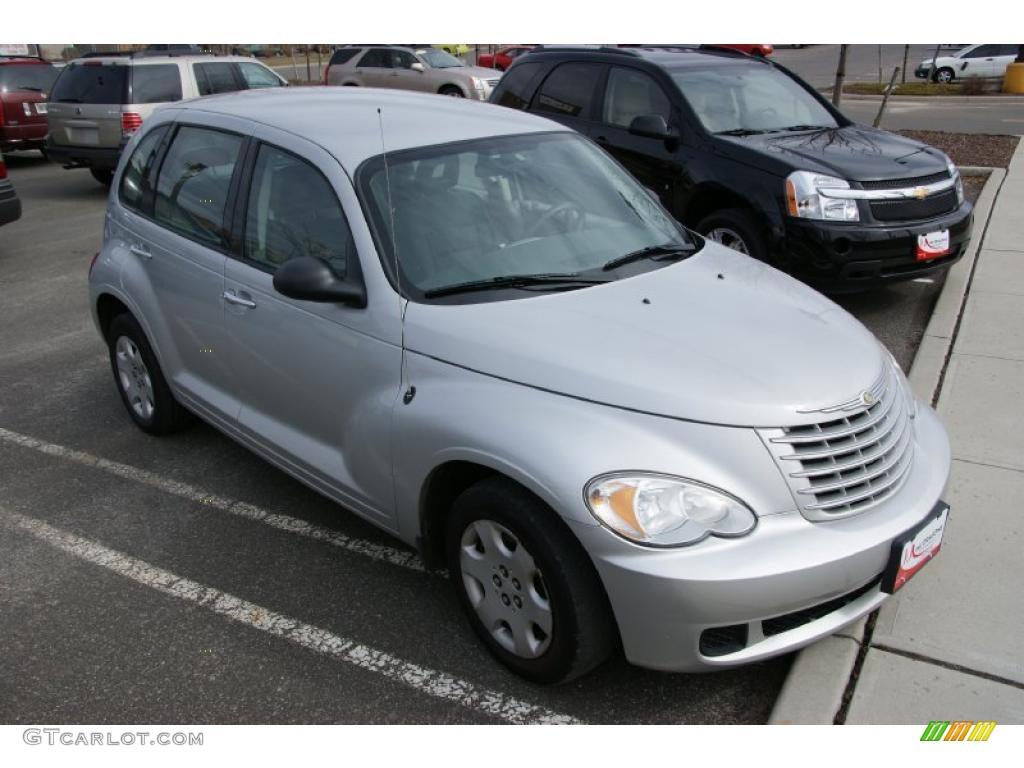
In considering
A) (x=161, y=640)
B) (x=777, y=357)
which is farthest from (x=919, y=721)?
(x=161, y=640)

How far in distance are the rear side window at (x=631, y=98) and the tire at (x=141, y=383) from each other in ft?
13.4

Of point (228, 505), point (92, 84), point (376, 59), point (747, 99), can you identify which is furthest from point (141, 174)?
point (376, 59)

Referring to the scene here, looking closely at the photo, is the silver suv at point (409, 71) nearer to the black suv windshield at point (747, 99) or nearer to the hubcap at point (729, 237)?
the black suv windshield at point (747, 99)

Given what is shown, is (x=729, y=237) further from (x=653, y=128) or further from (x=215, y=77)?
(x=215, y=77)

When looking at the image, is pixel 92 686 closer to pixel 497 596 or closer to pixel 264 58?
pixel 497 596

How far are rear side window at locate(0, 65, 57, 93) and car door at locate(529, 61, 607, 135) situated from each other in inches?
405

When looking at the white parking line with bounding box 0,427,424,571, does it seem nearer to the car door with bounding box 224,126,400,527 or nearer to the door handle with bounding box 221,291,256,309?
the car door with bounding box 224,126,400,527

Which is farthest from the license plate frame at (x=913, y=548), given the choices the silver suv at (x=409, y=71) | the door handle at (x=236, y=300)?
the silver suv at (x=409, y=71)

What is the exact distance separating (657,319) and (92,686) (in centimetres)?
225

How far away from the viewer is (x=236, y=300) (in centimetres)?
382

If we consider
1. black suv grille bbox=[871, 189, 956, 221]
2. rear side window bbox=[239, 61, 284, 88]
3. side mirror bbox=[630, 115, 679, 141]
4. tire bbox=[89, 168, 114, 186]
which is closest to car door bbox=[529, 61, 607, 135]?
side mirror bbox=[630, 115, 679, 141]

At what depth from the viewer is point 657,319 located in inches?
123

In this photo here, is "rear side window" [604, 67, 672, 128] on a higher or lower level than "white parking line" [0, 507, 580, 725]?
higher

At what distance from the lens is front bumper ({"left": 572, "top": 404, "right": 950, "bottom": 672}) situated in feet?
8.29
